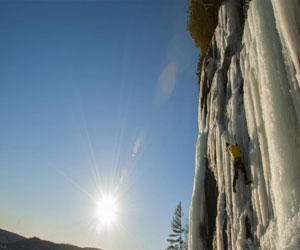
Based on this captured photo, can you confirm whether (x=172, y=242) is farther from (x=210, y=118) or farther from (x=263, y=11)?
(x=263, y=11)

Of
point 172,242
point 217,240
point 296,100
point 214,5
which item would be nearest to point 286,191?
point 296,100

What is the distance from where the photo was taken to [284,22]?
12.3 ft

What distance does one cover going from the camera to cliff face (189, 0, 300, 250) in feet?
11.2

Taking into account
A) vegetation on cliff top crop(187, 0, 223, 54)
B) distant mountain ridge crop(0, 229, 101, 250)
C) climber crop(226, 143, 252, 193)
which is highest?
vegetation on cliff top crop(187, 0, 223, 54)

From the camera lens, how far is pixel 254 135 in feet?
15.6

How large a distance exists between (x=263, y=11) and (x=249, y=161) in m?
3.07

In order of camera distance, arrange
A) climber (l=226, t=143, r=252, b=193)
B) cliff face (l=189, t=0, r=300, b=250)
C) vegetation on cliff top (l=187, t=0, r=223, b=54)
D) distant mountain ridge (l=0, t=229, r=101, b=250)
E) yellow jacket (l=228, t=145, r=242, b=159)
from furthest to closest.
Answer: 1. distant mountain ridge (l=0, t=229, r=101, b=250)
2. vegetation on cliff top (l=187, t=0, r=223, b=54)
3. yellow jacket (l=228, t=145, r=242, b=159)
4. climber (l=226, t=143, r=252, b=193)
5. cliff face (l=189, t=0, r=300, b=250)

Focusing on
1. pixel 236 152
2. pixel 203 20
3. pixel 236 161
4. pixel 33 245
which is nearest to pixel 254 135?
pixel 236 152

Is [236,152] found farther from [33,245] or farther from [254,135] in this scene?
[33,245]

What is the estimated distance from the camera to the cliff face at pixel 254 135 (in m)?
3.40

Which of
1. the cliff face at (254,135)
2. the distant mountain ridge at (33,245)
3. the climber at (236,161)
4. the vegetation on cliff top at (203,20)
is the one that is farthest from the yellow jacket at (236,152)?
the distant mountain ridge at (33,245)

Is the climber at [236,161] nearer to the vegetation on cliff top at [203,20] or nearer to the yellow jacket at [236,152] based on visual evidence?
the yellow jacket at [236,152]

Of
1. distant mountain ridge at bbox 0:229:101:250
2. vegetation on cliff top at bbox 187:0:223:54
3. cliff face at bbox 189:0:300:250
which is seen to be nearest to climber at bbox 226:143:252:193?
cliff face at bbox 189:0:300:250

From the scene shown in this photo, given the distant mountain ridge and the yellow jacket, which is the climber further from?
the distant mountain ridge
